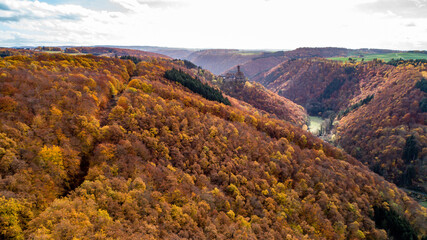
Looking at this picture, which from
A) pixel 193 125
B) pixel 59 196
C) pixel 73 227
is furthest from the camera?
pixel 193 125

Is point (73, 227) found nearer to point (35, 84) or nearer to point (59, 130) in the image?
point (59, 130)

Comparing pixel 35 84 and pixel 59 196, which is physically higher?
pixel 35 84

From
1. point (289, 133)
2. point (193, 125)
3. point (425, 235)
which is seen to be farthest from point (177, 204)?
point (425, 235)

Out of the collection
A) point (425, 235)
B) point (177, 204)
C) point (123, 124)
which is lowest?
point (425, 235)

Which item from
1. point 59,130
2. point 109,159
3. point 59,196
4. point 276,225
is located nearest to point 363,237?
point 276,225

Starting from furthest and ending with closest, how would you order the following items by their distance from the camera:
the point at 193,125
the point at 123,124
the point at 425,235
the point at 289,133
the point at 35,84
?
the point at 289,133, the point at 425,235, the point at 193,125, the point at 123,124, the point at 35,84

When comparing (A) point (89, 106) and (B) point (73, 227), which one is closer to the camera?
(B) point (73, 227)
